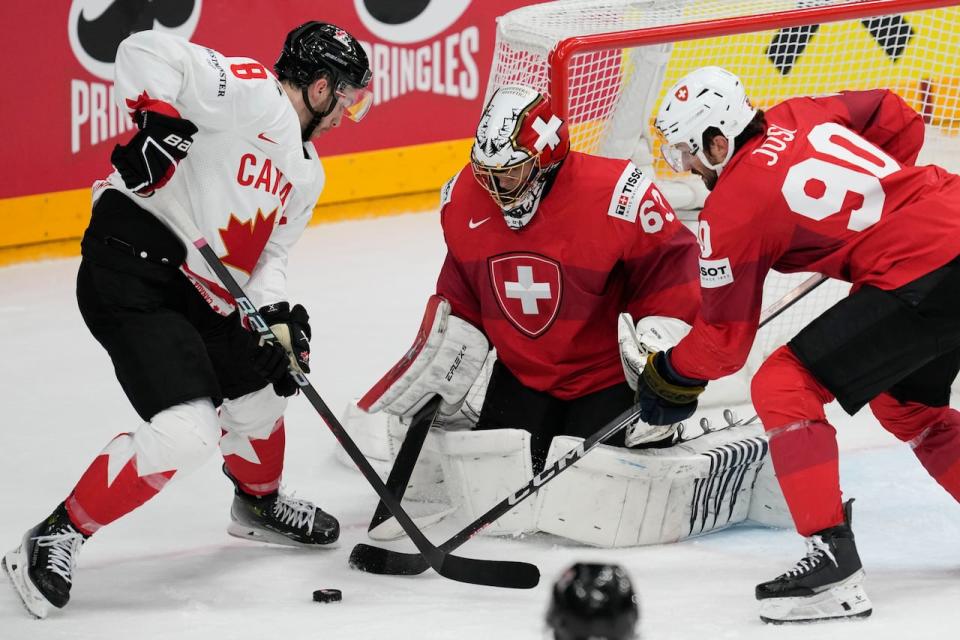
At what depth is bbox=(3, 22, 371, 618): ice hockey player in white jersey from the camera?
2.74m

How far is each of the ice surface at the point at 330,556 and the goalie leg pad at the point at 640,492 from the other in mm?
45

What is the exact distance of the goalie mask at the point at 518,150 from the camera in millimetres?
2959

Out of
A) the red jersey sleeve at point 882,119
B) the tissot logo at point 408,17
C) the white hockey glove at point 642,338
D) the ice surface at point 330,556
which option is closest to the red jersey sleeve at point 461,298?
the white hockey glove at point 642,338

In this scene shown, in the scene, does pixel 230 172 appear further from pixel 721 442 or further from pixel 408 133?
pixel 408 133

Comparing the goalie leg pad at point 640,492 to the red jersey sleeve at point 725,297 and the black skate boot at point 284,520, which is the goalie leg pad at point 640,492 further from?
the black skate boot at point 284,520

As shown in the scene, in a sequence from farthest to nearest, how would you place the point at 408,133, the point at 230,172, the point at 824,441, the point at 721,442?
the point at 408,133
the point at 721,442
the point at 230,172
the point at 824,441

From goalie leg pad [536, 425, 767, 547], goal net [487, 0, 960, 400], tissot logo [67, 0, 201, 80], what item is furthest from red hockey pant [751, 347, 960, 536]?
tissot logo [67, 0, 201, 80]

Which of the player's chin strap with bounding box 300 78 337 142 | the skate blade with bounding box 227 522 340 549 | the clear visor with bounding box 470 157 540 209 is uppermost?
the player's chin strap with bounding box 300 78 337 142

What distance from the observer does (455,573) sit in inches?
115

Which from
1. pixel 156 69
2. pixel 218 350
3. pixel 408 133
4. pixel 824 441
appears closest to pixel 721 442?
pixel 824 441

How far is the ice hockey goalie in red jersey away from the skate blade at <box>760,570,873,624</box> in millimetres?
704

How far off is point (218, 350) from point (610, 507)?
2.83 ft

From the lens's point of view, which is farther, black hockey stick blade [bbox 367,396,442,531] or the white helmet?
black hockey stick blade [bbox 367,396,442,531]

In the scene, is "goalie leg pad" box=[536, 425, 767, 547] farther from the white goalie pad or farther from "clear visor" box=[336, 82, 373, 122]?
"clear visor" box=[336, 82, 373, 122]
